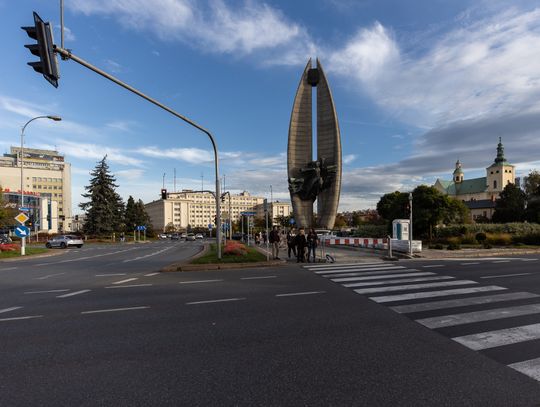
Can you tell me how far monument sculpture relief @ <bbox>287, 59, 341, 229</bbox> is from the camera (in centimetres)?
3984

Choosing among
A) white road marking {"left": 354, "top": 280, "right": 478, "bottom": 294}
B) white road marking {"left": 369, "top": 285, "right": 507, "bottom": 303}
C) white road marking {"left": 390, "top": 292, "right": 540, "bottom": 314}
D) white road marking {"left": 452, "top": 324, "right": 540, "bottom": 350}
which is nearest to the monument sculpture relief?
white road marking {"left": 354, "top": 280, "right": 478, "bottom": 294}

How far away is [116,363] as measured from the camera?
4395 millimetres

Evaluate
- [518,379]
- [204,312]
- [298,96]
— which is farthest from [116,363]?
[298,96]

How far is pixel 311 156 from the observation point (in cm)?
4209

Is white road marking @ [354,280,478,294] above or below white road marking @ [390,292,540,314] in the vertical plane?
below

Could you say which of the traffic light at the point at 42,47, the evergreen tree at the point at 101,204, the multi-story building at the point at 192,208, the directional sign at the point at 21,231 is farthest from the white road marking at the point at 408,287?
the multi-story building at the point at 192,208

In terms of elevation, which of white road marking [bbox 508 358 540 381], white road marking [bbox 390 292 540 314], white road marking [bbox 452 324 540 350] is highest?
white road marking [bbox 508 358 540 381]

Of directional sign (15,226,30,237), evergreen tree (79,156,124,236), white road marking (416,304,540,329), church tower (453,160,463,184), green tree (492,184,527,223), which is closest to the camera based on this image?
white road marking (416,304,540,329)

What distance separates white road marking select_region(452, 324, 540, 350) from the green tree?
7405 cm

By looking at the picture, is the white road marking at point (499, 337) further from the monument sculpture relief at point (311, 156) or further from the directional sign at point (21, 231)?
the monument sculpture relief at point (311, 156)

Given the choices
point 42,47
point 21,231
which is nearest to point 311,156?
point 21,231

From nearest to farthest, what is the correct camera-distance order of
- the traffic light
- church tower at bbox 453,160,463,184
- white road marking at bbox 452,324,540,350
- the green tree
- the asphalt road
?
the asphalt road → white road marking at bbox 452,324,540,350 → the traffic light → the green tree → church tower at bbox 453,160,463,184

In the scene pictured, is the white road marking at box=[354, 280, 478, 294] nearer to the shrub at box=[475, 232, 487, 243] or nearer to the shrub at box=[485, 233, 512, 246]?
the shrub at box=[475, 232, 487, 243]

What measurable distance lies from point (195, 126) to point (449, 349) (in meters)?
12.2
